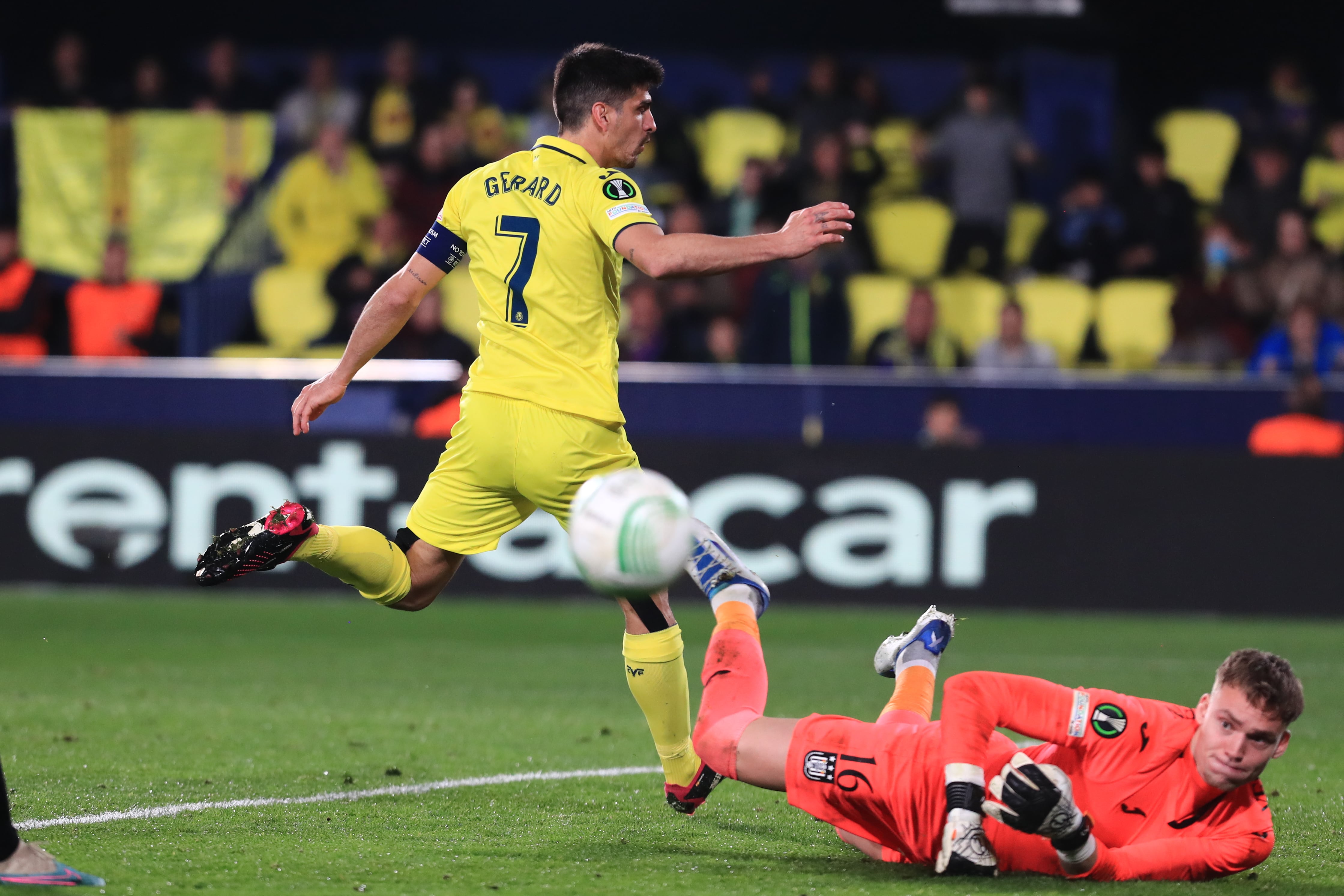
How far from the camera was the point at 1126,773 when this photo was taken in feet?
13.8

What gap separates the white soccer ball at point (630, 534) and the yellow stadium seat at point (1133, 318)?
9140 mm

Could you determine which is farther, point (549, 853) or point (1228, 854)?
point (549, 853)

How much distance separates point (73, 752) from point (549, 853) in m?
2.18

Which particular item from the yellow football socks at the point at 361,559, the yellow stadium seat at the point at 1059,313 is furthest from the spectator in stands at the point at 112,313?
the yellow football socks at the point at 361,559

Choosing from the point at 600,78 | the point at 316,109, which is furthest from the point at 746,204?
the point at 600,78

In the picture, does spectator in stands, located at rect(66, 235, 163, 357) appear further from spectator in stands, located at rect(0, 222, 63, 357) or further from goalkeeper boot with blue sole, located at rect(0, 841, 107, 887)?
goalkeeper boot with blue sole, located at rect(0, 841, 107, 887)

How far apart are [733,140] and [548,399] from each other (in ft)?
35.6

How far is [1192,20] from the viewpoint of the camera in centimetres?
1608

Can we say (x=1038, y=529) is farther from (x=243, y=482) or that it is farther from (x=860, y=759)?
(x=860, y=759)

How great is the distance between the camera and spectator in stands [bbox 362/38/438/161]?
1434 centimetres

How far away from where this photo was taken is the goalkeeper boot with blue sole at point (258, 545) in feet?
16.2

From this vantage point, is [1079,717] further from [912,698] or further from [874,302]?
[874,302]

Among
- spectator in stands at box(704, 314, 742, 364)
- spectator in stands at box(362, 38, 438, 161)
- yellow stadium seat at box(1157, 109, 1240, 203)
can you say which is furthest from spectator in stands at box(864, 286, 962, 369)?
spectator in stands at box(362, 38, 438, 161)

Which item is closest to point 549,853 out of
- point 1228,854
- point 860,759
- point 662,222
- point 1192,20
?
point 860,759
